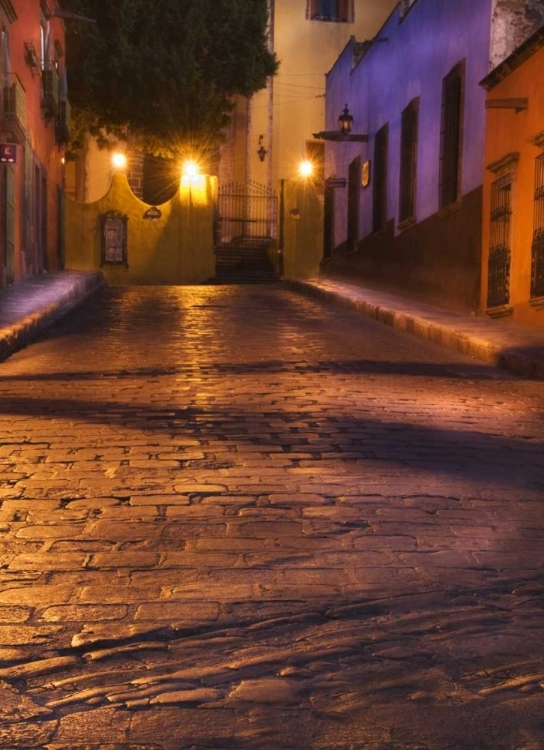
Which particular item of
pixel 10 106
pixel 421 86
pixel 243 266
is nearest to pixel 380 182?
pixel 421 86

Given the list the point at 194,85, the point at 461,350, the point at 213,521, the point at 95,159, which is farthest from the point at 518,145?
the point at 95,159

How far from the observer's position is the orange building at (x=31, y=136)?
1827cm

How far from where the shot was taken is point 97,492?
5285 millimetres

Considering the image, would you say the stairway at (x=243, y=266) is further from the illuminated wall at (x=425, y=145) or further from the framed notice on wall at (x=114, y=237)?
the illuminated wall at (x=425, y=145)

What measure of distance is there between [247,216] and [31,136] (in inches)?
581

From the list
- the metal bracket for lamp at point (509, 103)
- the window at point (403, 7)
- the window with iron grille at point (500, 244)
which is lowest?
the window with iron grille at point (500, 244)

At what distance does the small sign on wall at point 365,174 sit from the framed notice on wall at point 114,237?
7.85 metres

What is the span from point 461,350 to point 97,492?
863cm

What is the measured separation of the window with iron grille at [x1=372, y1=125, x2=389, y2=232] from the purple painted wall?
31 cm

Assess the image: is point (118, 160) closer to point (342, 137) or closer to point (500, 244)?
point (342, 137)

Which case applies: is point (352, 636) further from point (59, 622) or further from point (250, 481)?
point (250, 481)

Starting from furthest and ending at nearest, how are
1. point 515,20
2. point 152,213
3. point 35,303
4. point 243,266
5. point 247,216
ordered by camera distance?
point 247,216 → point 243,266 → point 152,213 → point 515,20 → point 35,303

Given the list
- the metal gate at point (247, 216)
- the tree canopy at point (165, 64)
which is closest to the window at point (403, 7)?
the tree canopy at point (165, 64)

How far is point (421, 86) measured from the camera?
2145 centimetres
